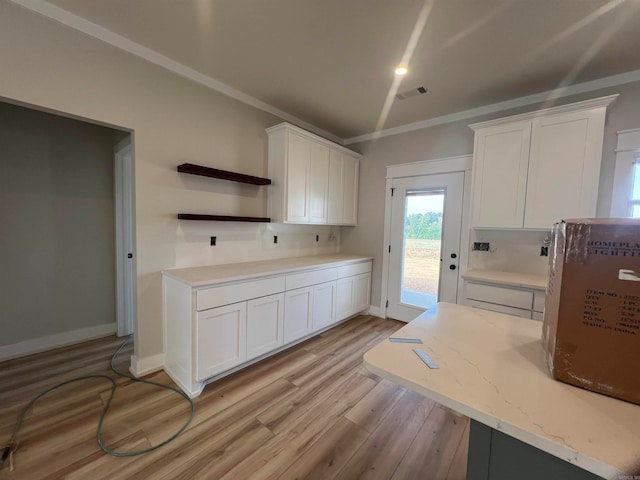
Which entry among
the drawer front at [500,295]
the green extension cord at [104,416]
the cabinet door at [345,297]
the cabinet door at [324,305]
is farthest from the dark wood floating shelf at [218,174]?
the drawer front at [500,295]

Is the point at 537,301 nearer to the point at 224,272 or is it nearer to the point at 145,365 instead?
the point at 224,272

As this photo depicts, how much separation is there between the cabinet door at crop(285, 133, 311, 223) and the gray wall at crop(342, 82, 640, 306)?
119 cm

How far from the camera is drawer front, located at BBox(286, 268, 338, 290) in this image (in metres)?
2.81

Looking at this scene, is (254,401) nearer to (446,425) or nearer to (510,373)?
(446,425)

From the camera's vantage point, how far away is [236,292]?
7.54 feet

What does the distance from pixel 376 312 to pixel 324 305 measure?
1174mm

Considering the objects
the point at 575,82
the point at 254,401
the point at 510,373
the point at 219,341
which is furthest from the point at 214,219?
the point at 575,82

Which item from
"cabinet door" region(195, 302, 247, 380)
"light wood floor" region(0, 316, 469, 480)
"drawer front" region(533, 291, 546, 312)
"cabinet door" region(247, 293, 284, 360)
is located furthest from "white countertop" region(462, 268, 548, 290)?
"cabinet door" region(195, 302, 247, 380)

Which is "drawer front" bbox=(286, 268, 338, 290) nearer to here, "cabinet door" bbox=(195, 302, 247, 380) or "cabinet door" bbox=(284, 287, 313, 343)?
"cabinet door" bbox=(284, 287, 313, 343)

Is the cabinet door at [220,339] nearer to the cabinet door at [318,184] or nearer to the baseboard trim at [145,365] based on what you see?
the baseboard trim at [145,365]

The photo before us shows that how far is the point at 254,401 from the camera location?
2102 millimetres

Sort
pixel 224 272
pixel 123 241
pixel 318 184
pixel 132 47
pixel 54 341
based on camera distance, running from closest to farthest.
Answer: pixel 132 47 < pixel 224 272 < pixel 54 341 < pixel 123 241 < pixel 318 184

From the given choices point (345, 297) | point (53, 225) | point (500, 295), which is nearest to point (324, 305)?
point (345, 297)

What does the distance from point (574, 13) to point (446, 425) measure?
2.89m
